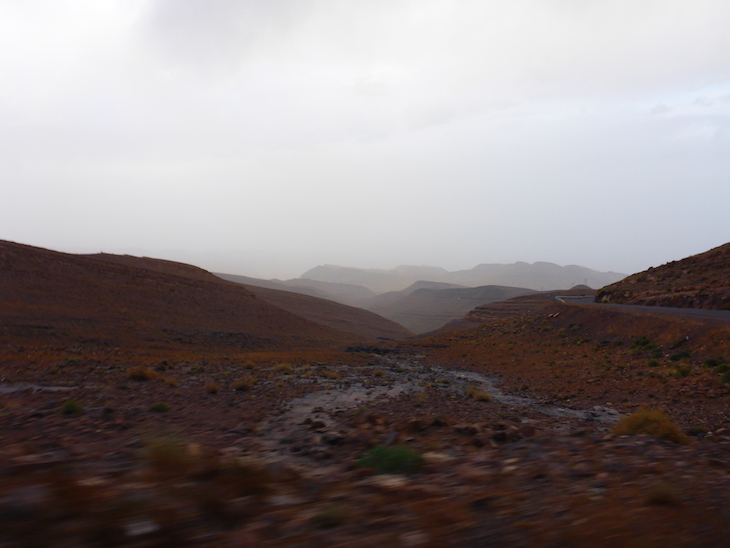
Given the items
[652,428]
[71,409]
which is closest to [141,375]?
[71,409]

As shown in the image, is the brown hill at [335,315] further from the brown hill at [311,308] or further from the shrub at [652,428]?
the shrub at [652,428]

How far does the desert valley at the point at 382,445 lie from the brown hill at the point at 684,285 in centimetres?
61

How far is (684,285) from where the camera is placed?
3494 cm

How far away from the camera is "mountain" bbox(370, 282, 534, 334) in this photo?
124688 millimetres

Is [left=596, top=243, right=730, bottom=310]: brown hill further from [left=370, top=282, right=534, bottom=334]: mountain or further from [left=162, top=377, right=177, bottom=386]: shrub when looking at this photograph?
[left=370, top=282, right=534, bottom=334]: mountain

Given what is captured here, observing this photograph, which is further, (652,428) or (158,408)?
(158,408)

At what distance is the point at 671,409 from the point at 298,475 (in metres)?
13.3

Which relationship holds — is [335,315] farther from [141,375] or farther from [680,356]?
[680,356]

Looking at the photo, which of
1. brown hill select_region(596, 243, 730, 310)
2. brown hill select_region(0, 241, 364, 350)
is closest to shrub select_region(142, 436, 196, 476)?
brown hill select_region(0, 241, 364, 350)

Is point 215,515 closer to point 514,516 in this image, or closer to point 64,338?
point 514,516

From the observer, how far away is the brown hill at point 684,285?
30.7 m

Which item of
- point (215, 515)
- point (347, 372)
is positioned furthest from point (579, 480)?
point (347, 372)

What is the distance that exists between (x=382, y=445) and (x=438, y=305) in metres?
141

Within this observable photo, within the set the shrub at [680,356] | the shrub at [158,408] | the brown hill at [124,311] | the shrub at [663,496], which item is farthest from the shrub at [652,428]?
the brown hill at [124,311]
